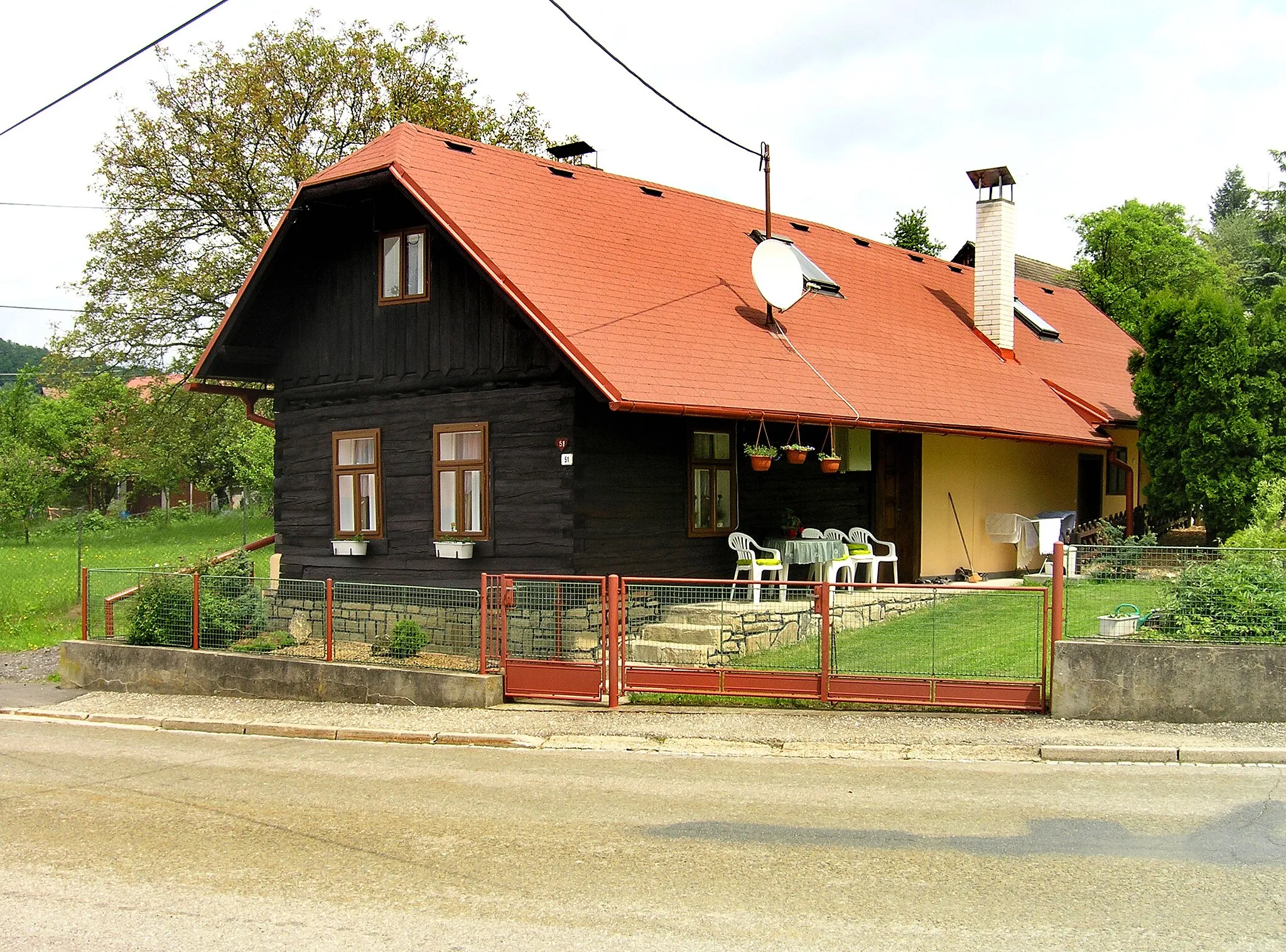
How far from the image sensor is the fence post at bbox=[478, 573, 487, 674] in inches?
493

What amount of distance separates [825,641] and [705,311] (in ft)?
22.8

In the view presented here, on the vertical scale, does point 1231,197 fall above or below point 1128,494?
above

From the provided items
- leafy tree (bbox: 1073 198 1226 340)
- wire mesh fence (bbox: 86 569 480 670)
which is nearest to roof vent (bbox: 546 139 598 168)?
wire mesh fence (bbox: 86 569 480 670)

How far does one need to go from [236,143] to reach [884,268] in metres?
17.5

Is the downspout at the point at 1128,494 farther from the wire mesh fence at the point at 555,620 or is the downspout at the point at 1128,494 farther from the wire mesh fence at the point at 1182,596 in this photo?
the wire mesh fence at the point at 555,620

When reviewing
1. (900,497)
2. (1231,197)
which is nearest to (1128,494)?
(900,497)

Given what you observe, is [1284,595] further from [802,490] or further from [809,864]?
[802,490]

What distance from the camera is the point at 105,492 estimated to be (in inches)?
2249

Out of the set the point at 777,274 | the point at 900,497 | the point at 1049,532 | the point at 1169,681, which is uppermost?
the point at 777,274

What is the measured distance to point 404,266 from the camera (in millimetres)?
16766

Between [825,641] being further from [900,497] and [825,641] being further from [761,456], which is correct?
[900,497]

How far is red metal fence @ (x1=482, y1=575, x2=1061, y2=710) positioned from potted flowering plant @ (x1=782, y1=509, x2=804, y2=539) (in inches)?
176

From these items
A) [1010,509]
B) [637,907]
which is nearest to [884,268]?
[1010,509]

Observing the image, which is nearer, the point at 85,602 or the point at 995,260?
the point at 85,602
